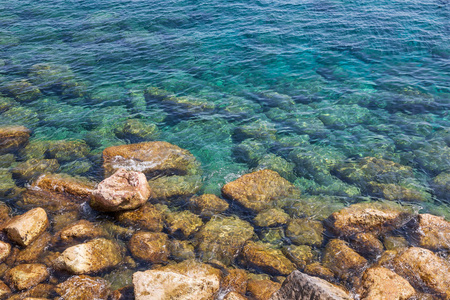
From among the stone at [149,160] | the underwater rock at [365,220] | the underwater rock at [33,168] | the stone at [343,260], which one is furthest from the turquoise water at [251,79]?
the stone at [343,260]

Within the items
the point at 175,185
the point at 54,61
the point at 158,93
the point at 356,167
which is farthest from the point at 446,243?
the point at 54,61

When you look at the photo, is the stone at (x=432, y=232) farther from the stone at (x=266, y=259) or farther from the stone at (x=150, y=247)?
the stone at (x=150, y=247)

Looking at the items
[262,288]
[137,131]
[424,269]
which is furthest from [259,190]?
[137,131]

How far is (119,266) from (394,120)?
13.9 meters

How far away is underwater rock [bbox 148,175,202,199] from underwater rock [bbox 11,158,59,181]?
4.41 meters

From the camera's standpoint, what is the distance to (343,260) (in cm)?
897

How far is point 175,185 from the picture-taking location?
1195 centimetres

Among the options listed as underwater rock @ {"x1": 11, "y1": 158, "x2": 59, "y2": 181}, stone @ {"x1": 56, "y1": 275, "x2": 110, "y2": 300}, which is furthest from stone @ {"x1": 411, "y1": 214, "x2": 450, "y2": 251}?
underwater rock @ {"x1": 11, "y1": 158, "x2": 59, "y2": 181}

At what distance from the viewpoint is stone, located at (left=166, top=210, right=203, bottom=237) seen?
10156mm

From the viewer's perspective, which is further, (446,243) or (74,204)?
(74,204)

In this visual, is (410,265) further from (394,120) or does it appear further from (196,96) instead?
(196,96)

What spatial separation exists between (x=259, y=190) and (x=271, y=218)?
132 centimetres

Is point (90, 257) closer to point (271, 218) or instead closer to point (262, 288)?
point (262, 288)

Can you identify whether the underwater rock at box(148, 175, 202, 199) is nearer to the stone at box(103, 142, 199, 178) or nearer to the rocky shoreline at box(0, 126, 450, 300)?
the rocky shoreline at box(0, 126, 450, 300)
